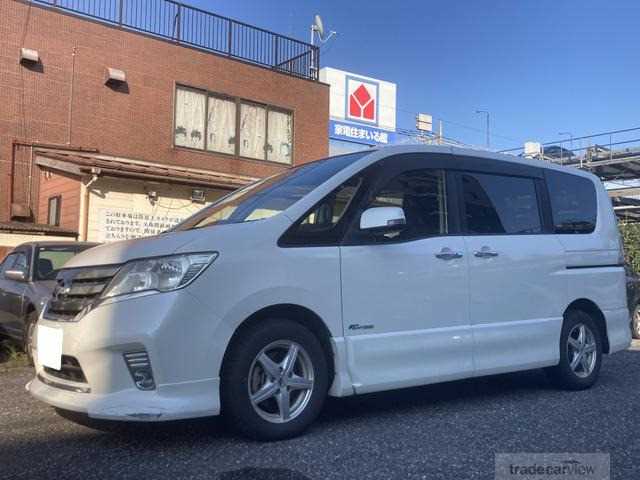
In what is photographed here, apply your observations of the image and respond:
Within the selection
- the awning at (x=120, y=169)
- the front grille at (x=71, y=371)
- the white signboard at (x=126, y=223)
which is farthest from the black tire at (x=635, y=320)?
the front grille at (x=71, y=371)

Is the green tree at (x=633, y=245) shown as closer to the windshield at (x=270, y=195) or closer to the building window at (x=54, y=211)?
the building window at (x=54, y=211)

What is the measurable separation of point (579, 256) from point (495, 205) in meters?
1.10

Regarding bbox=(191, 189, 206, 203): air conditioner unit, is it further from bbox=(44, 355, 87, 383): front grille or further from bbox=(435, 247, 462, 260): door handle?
bbox=(44, 355, 87, 383): front grille

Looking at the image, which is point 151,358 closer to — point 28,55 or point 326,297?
point 326,297

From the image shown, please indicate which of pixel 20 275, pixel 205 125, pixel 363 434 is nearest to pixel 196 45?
pixel 205 125

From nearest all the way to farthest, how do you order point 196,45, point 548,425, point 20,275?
point 548,425
point 20,275
point 196,45

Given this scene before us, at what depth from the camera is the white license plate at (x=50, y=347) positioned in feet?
12.6

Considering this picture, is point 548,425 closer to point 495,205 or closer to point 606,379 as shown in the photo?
point 495,205

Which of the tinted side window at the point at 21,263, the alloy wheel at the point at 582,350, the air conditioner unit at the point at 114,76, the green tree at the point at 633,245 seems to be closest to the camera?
the alloy wheel at the point at 582,350

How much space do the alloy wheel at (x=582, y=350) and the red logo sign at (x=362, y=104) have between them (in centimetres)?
2444

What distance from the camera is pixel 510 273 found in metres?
5.16

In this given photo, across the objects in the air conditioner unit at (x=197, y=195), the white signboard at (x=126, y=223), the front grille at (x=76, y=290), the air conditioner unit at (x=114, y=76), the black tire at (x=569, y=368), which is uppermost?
the air conditioner unit at (x=114, y=76)

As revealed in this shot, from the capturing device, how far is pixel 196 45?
1691cm

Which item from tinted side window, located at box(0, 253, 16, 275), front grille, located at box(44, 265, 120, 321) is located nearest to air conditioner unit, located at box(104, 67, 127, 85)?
tinted side window, located at box(0, 253, 16, 275)
